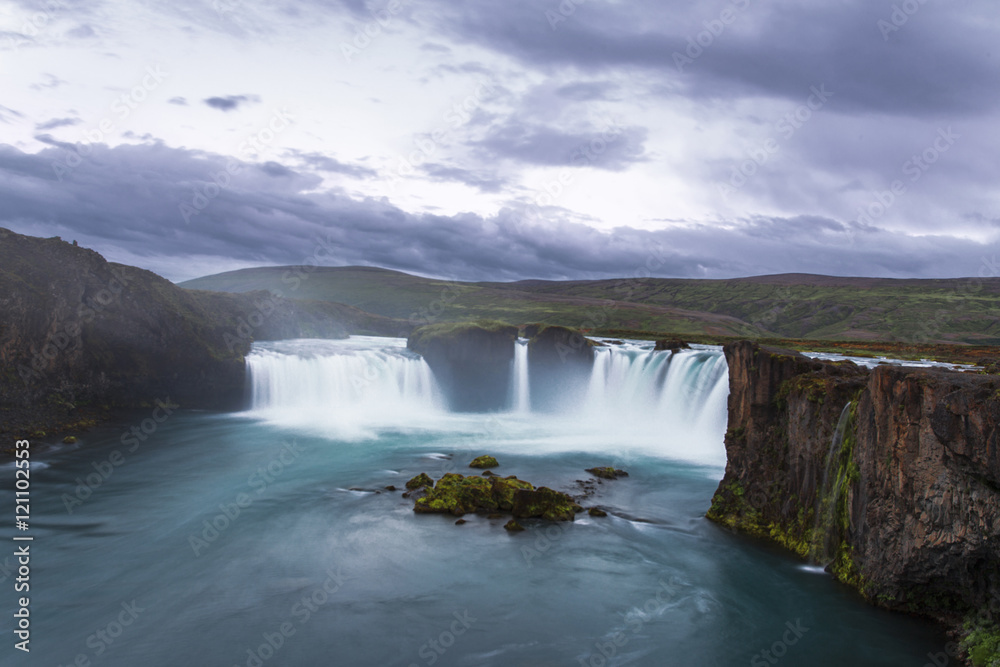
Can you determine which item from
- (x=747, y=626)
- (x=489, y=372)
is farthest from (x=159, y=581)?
(x=489, y=372)

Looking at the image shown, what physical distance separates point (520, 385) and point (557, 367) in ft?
13.1

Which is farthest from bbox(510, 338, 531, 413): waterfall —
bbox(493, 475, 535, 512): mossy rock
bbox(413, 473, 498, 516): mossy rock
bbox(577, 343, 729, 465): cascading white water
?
bbox(493, 475, 535, 512): mossy rock

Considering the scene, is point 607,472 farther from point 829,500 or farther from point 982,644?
point 982,644

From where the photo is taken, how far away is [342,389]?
4862 cm

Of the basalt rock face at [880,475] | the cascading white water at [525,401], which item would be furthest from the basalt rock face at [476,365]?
the basalt rock face at [880,475]

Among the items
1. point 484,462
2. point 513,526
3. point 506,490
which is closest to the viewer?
point 513,526

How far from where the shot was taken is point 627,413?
151ft

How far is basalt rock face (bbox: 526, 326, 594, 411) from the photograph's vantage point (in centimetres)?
5138

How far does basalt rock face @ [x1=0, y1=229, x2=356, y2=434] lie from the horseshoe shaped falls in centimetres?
377

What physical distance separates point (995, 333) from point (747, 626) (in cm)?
13610

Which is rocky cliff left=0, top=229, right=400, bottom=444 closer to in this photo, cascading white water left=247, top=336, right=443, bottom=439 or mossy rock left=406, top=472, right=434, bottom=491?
cascading white water left=247, top=336, right=443, bottom=439

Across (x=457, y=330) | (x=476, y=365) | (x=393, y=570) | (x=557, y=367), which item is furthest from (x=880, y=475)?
(x=457, y=330)

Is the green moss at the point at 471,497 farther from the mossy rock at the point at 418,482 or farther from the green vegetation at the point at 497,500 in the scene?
the mossy rock at the point at 418,482

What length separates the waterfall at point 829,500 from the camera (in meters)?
17.5
